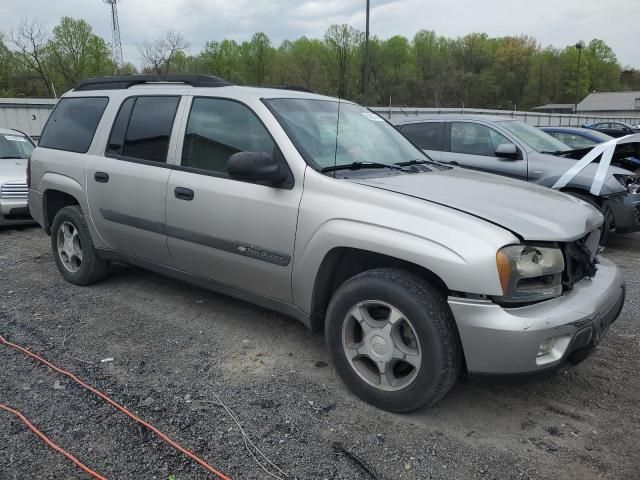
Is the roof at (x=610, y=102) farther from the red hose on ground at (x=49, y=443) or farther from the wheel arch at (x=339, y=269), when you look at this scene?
the red hose on ground at (x=49, y=443)

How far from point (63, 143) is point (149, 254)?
1615 mm

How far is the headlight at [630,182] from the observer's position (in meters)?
6.69

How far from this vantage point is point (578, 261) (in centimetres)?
288

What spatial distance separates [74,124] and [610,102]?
3337 inches

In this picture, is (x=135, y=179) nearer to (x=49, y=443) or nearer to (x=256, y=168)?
(x=256, y=168)

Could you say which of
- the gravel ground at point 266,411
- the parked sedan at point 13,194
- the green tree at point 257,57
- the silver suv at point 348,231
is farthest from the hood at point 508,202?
the green tree at point 257,57

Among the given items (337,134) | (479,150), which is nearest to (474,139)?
(479,150)

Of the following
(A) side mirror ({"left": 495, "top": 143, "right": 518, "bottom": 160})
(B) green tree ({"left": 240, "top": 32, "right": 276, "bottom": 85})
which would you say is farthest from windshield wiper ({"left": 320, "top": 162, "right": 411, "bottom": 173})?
(B) green tree ({"left": 240, "top": 32, "right": 276, "bottom": 85})

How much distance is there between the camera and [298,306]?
329 centimetres

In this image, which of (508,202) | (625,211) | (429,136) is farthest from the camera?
(429,136)

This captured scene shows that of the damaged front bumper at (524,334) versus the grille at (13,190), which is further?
the grille at (13,190)

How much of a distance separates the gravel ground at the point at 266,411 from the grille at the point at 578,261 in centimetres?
74

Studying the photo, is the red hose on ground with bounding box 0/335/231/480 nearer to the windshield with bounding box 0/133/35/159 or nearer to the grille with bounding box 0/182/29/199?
the grille with bounding box 0/182/29/199

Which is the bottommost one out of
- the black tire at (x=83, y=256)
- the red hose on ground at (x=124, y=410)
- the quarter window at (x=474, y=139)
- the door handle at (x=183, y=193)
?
the red hose on ground at (x=124, y=410)
